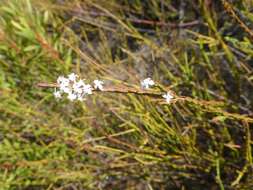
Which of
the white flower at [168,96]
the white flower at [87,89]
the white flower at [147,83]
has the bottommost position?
the white flower at [168,96]

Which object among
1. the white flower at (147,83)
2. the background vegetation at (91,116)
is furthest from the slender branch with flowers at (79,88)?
the background vegetation at (91,116)

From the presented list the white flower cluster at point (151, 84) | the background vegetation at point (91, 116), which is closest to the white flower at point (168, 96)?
the white flower cluster at point (151, 84)

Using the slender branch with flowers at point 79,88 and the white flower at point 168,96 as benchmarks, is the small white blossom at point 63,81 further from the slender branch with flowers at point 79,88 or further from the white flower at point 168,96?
the white flower at point 168,96

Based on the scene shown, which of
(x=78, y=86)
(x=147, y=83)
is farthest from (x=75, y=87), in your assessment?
(x=147, y=83)

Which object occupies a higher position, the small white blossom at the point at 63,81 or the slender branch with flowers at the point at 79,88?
the small white blossom at the point at 63,81

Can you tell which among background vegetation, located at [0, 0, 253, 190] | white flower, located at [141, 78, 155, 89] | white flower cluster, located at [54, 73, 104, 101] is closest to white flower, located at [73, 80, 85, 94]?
white flower cluster, located at [54, 73, 104, 101]

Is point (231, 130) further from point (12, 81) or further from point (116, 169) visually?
point (12, 81)

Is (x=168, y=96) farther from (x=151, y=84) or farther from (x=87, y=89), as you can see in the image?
(x=87, y=89)

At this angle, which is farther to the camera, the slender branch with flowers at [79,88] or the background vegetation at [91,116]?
the background vegetation at [91,116]

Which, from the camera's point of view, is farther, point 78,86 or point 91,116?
point 91,116

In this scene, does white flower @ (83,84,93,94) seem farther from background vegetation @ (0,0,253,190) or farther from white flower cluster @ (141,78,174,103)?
background vegetation @ (0,0,253,190)

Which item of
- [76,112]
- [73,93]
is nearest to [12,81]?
[76,112]
